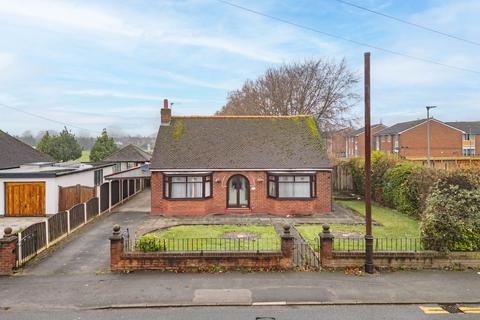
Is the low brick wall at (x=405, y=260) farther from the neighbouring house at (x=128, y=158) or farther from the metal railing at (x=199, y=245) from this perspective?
the neighbouring house at (x=128, y=158)

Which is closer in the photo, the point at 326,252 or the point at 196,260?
the point at 196,260

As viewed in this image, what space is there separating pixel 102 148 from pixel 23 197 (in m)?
29.4

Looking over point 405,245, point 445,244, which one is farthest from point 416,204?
point 445,244

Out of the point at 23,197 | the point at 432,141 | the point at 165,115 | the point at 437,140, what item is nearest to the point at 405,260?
the point at 165,115

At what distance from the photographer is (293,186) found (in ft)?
75.4

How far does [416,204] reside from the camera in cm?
2139

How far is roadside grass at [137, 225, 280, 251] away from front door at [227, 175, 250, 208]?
14.0ft

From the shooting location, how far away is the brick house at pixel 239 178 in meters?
22.7

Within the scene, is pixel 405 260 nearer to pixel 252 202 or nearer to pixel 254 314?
pixel 254 314

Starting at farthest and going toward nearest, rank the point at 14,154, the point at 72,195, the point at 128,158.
Answer: 1. the point at 128,158
2. the point at 14,154
3. the point at 72,195

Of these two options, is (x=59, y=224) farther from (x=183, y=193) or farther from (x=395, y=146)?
(x=395, y=146)

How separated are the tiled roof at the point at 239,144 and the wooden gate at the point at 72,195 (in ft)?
15.1

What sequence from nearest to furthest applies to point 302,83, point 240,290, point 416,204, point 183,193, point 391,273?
point 240,290, point 391,273, point 416,204, point 183,193, point 302,83

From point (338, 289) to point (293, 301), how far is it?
1502 millimetres
